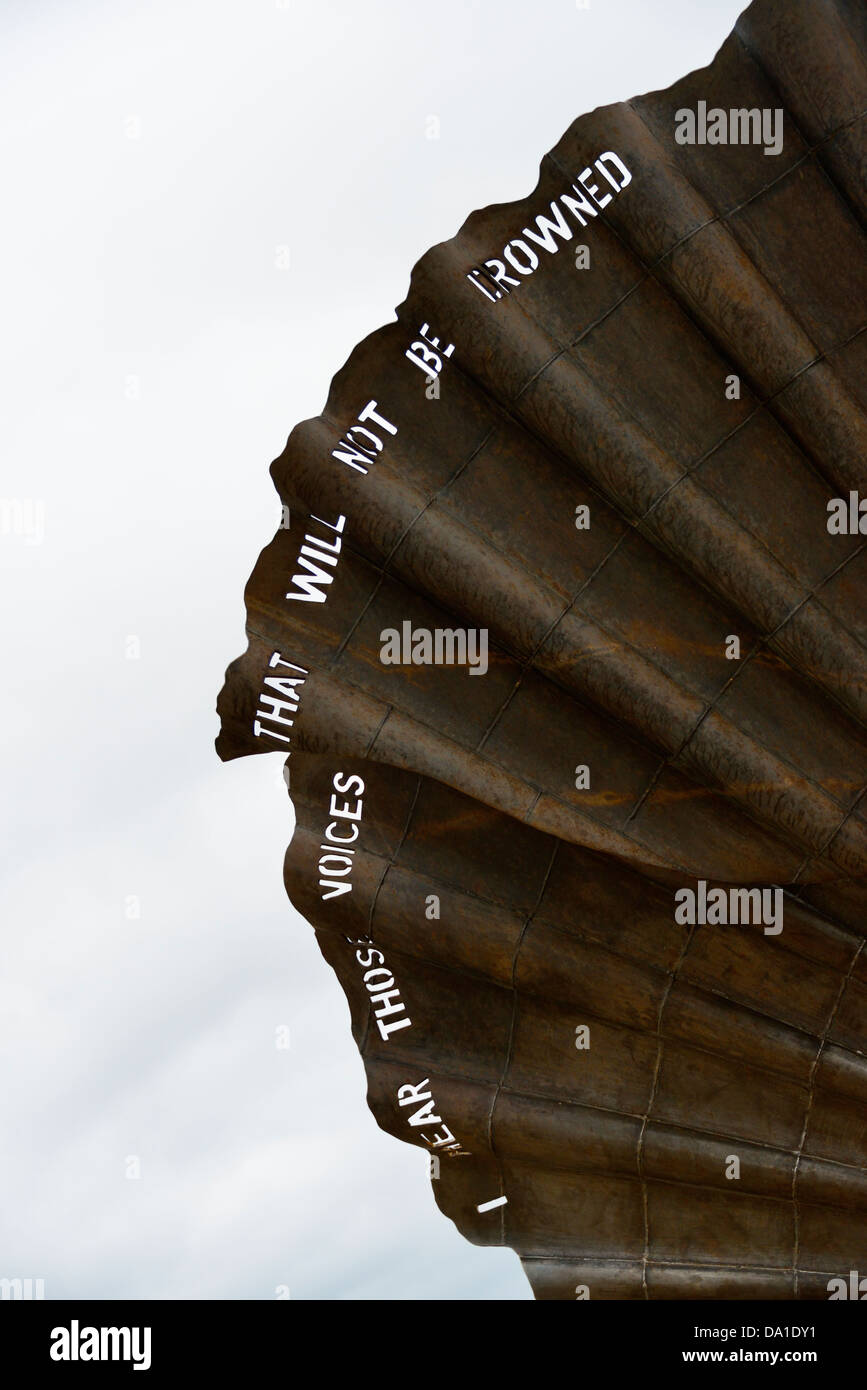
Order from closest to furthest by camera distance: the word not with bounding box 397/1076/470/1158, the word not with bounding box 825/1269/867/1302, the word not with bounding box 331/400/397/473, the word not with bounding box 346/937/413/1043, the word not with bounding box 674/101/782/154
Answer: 1. the word not with bounding box 674/101/782/154
2. the word not with bounding box 825/1269/867/1302
3. the word not with bounding box 331/400/397/473
4. the word not with bounding box 397/1076/470/1158
5. the word not with bounding box 346/937/413/1043

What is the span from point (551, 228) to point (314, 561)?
1.31m

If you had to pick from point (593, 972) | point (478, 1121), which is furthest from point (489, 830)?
point (478, 1121)

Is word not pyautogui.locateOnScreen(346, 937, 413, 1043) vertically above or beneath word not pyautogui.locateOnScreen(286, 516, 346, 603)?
beneath

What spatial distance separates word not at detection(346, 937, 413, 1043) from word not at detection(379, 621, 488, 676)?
97 cm

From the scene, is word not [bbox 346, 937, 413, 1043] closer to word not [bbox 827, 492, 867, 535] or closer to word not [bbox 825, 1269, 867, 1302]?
word not [bbox 825, 1269, 867, 1302]

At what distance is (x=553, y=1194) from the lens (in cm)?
532

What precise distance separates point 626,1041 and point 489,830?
33.4 inches

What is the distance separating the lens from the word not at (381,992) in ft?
17.7

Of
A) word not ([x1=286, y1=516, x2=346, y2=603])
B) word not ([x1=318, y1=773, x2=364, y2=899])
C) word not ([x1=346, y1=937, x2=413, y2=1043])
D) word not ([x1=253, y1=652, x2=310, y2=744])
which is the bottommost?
word not ([x1=346, y1=937, x2=413, y2=1043])

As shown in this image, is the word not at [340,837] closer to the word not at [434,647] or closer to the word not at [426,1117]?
the word not at [434,647]

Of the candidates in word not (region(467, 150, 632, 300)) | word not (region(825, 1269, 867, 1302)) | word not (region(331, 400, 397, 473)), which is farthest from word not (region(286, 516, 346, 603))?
word not (region(825, 1269, 867, 1302))

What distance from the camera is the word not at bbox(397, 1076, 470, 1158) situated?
525cm

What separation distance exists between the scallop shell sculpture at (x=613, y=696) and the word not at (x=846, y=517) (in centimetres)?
2

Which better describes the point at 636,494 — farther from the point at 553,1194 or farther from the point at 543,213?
the point at 553,1194
